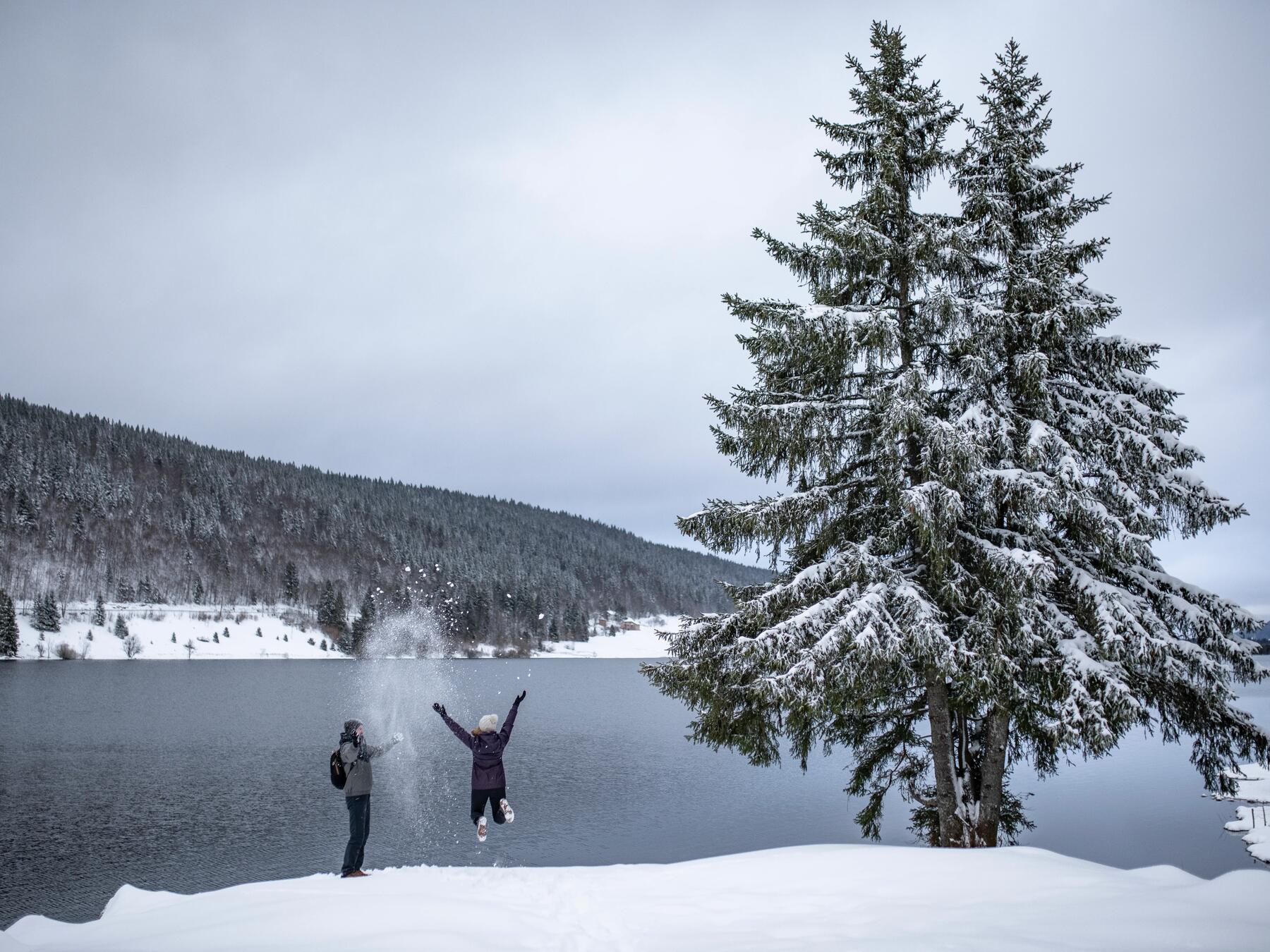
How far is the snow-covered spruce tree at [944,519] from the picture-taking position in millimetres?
9570

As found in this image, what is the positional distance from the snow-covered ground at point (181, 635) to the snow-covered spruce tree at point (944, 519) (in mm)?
122344

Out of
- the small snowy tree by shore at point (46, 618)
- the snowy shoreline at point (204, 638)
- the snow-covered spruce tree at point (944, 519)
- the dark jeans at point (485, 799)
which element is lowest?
the snowy shoreline at point (204, 638)

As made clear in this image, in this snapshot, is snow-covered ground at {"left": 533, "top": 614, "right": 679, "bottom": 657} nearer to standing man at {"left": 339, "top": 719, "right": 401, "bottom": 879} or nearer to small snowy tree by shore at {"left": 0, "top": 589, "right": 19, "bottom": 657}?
small snowy tree by shore at {"left": 0, "top": 589, "right": 19, "bottom": 657}

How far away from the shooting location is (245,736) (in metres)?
35.8

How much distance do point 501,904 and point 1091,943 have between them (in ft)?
16.7

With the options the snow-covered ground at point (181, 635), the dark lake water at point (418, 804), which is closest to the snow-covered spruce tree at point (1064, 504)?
the dark lake water at point (418, 804)

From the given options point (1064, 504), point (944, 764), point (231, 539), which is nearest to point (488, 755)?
point (944, 764)

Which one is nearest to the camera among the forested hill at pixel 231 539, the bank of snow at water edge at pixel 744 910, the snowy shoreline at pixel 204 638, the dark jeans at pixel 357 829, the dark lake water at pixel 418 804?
the bank of snow at water edge at pixel 744 910

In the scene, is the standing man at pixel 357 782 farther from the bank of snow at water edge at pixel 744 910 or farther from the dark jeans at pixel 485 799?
the dark jeans at pixel 485 799

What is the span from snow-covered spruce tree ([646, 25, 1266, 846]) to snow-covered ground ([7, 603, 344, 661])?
12234 centimetres

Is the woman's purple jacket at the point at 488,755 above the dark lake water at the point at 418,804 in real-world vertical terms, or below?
above

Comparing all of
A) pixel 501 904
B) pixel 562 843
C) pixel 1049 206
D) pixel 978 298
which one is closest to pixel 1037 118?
pixel 1049 206

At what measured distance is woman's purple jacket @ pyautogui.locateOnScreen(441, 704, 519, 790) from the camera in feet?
34.8

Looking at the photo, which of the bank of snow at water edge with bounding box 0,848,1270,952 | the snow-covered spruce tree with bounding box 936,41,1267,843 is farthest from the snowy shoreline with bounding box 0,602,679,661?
the bank of snow at water edge with bounding box 0,848,1270,952
